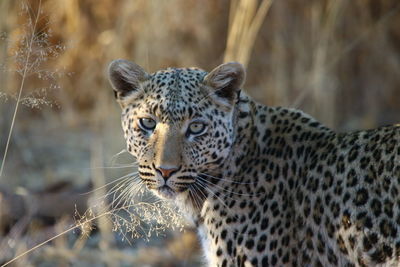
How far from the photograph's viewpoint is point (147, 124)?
593 cm

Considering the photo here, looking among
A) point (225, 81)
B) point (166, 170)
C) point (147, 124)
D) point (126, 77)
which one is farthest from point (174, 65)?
point (166, 170)

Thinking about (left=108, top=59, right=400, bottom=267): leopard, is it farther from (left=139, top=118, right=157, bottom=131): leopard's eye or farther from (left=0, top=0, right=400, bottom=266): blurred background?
(left=0, top=0, right=400, bottom=266): blurred background

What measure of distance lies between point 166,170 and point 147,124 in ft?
1.44

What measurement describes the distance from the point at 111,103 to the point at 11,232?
4.50 m

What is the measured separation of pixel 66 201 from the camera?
30.4ft

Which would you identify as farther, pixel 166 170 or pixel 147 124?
pixel 147 124

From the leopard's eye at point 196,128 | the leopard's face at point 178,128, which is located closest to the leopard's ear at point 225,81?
the leopard's face at point 178,128

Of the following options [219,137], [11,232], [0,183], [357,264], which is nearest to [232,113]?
[219,137]

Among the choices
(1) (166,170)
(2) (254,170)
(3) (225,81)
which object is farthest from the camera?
(2) (254,170)

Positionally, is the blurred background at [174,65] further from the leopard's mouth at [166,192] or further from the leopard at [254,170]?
the leopard's mouth at [166,192]

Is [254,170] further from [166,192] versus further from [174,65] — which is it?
[174,65]

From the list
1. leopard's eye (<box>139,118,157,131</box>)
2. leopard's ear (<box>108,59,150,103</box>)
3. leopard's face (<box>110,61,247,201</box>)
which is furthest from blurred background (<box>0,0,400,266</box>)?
leopard's eye (<box>139,118,157,131</box>)

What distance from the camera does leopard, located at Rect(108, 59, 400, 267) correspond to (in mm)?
Result: 5445

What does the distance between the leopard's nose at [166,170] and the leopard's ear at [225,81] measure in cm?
70
